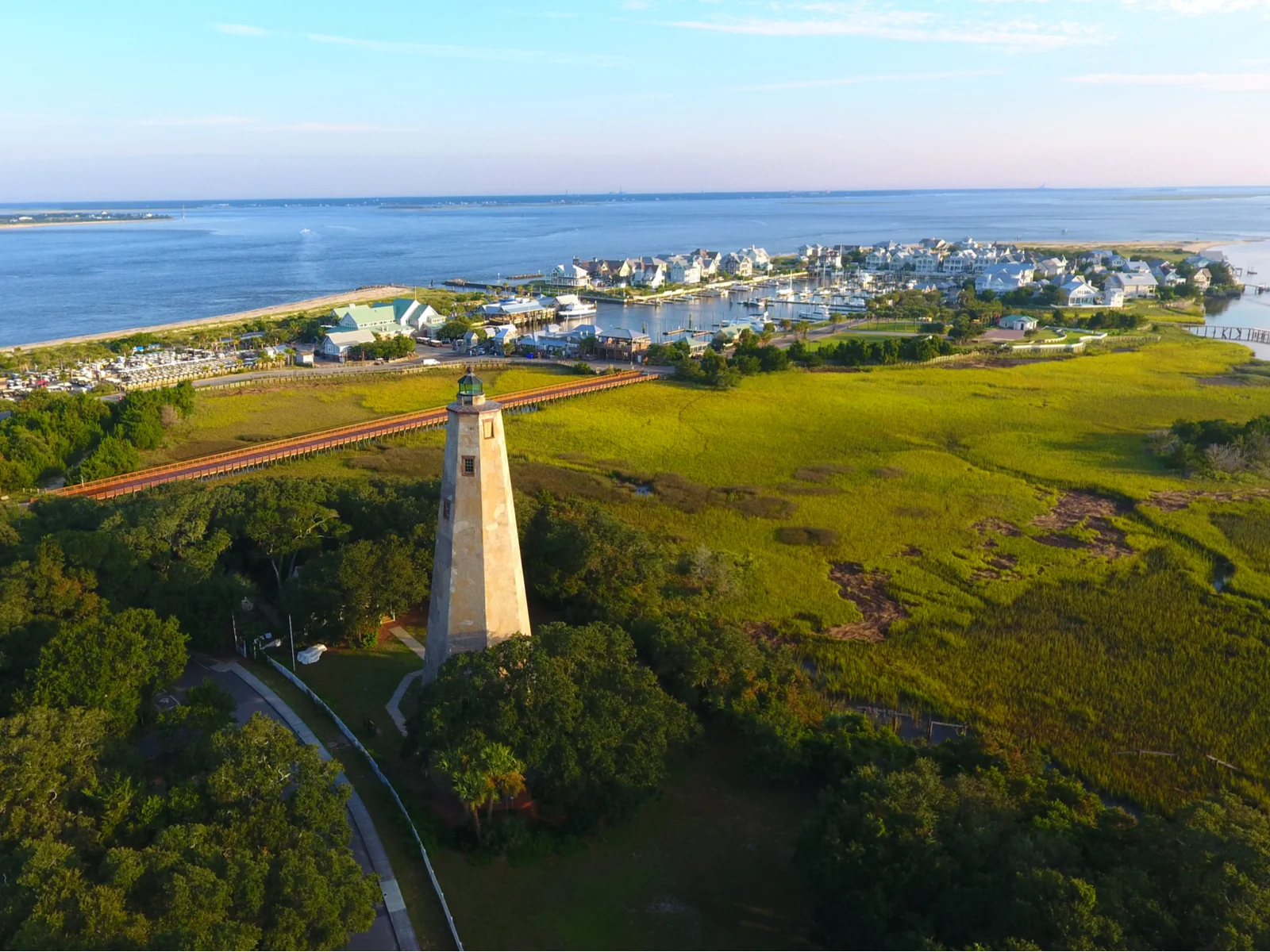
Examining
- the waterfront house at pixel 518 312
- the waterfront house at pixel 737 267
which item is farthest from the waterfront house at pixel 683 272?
the waterfront house at pixel 518 312

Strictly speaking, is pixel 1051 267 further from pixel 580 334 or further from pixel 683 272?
pixel 580 334

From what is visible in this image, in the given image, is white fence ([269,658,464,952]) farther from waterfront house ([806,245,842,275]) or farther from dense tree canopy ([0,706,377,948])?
waterfront house ([806,245,842,275])

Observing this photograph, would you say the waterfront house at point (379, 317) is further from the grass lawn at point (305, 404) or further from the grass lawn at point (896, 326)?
the grass lawn at point (896, 326)

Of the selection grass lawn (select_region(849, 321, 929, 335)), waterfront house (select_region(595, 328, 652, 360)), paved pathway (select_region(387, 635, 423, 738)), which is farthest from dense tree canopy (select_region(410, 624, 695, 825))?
grass lawn (select_region(849, 321, 929, 335))

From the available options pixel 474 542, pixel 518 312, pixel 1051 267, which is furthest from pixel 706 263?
pixel 474 542

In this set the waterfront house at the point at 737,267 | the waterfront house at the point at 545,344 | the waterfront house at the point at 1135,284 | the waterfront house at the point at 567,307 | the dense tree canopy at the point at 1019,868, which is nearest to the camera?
the dense tree canopy at the point at 1019,868

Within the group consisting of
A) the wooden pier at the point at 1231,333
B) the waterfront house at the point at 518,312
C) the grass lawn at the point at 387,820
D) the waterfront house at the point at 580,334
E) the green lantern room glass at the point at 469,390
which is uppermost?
the green lantern room glass at the point at 469,390

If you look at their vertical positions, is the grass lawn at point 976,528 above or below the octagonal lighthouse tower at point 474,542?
below
